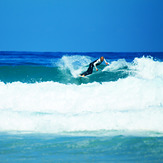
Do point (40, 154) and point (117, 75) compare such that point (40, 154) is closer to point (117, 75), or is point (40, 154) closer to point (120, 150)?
point (120, 150)

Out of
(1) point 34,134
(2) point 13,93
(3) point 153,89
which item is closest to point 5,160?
(1) point 34,134

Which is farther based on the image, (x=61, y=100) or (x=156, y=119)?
(x=61, y=100)

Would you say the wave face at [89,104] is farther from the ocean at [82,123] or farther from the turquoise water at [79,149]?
the turquoise water at [79,149]

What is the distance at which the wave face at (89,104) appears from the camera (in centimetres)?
670

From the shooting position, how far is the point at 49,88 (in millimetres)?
9992

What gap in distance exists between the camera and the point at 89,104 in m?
8.87

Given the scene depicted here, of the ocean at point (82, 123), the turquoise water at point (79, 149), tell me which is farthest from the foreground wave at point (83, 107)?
the turquoise water at point (79, 149)

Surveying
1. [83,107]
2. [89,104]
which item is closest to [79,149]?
[83,107]

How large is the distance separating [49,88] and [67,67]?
7.01 metres

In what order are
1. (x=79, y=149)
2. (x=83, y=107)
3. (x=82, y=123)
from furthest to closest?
1. (x=83, y=107)
2. (x=82, y=123)
3. (x=79, y=149)

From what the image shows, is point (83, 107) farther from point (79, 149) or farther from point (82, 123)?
point (79, 149)

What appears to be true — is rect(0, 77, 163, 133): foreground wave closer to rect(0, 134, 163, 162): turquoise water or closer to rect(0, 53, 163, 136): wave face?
rect(0, 53, 163, 136): wave face

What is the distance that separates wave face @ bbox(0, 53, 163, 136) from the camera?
22.0 ft

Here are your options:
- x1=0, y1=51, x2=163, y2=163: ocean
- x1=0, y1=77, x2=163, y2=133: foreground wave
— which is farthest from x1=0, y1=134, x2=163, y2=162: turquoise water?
x1=0, y1=77, x2=163, y2=133: foreground wave
